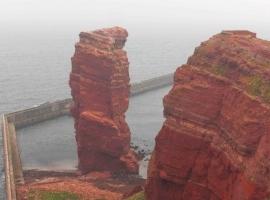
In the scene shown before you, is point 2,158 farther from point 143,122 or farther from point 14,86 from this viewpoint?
point 14,86

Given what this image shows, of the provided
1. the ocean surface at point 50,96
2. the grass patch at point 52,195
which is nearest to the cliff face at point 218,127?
the grass patch at point 52,195

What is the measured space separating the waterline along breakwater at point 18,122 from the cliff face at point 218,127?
2518 cm

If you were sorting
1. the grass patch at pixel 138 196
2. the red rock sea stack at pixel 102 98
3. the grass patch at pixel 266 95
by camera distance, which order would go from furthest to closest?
the red rock sea stack at pixel 102 98 → the grass patch at pixel 138 196 → the grass patch at pixel 266 95

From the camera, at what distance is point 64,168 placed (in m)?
64.2

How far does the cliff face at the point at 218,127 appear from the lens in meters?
25.8

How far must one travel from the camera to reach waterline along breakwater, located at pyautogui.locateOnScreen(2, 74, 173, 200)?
56000mm

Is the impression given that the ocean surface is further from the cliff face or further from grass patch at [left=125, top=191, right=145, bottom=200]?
the cliff face

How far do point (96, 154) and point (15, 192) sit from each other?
13018mm

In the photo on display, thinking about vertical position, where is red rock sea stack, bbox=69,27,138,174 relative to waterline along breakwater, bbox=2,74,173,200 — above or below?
above

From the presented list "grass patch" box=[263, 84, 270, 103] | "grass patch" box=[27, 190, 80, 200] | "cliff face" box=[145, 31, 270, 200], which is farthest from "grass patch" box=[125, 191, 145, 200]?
"grass patch" box=[263, 84, 270, 103]

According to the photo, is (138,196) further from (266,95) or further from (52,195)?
(266,95)

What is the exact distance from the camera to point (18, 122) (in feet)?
293

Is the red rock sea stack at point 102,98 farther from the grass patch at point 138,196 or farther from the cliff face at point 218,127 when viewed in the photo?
the cliff face at point 218,127

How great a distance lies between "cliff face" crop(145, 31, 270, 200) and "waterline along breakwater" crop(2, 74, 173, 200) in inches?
991
